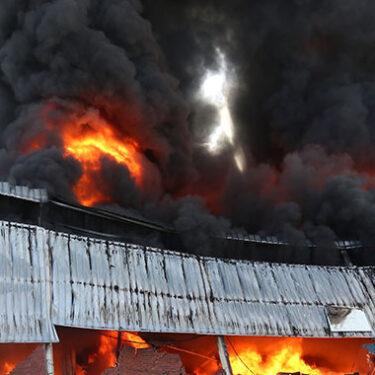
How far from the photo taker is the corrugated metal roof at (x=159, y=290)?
913 centimetres

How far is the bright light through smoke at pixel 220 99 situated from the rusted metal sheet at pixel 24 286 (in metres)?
22.8

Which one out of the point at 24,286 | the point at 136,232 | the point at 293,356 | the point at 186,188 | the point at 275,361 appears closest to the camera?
the point at 24,286

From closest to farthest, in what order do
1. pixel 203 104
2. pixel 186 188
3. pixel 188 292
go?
pixel 188 292 < pixel 186 188 < pixel 203 104

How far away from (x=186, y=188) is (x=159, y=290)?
565 inches

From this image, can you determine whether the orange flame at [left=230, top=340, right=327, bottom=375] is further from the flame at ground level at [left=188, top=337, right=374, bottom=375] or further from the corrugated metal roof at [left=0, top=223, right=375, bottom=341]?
the corrugated metal roof at [left=0, top=223, right=375, bottom=341]

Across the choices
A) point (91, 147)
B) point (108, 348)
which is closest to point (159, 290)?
point (108, 348)

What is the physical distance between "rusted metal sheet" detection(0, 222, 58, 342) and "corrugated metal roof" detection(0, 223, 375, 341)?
19 millimetres

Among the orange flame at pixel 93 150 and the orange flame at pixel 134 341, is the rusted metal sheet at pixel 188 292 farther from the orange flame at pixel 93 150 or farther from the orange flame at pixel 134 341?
the orange flame at pixel 93 150

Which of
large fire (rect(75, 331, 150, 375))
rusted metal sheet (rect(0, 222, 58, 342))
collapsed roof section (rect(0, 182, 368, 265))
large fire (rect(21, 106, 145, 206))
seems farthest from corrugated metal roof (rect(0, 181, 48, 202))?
large fire (rect(21, 106, 145, 206))

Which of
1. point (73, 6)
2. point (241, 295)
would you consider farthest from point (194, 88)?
point (241, 295)

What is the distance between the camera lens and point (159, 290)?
1084cm

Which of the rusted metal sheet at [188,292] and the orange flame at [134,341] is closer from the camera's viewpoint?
the rusted metal sheet at [188,292]

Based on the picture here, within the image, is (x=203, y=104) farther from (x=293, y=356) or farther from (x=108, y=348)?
(x=108, y=348)

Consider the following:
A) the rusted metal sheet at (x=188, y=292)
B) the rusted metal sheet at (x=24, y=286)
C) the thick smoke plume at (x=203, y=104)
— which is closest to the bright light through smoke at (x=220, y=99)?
the thick smoke plume at (x=203, y=104)
